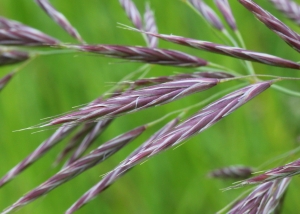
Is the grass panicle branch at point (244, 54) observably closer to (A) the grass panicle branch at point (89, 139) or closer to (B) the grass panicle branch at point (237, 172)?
(A) the grass panicle branch at point (89, 139)

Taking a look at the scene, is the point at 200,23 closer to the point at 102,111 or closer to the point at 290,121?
the point at 290,121

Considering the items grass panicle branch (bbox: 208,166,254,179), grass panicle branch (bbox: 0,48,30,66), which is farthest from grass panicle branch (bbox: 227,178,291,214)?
grass panicle branch (bbox: 0,48,30,66)

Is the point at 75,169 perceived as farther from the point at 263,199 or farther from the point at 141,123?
the point at 141,123

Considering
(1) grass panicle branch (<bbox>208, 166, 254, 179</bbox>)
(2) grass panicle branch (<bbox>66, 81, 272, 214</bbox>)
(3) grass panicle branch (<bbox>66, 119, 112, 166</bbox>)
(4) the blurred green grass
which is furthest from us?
(4) the blurred green grass

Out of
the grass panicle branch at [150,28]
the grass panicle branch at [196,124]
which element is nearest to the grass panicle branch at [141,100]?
the grass panicle branch at [196,124]

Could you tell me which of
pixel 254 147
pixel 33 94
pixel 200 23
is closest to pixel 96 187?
pixel 254 147

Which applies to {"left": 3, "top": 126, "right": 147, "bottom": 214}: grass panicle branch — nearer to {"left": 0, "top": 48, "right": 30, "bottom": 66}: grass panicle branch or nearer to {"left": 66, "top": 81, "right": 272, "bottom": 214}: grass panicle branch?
{"left": 66, "top": 81, "right": 272, "bottom": 214}: grass panicle branch

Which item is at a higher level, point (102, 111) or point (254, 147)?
point (102, 111)

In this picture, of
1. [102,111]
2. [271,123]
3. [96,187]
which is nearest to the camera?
[102,111]
